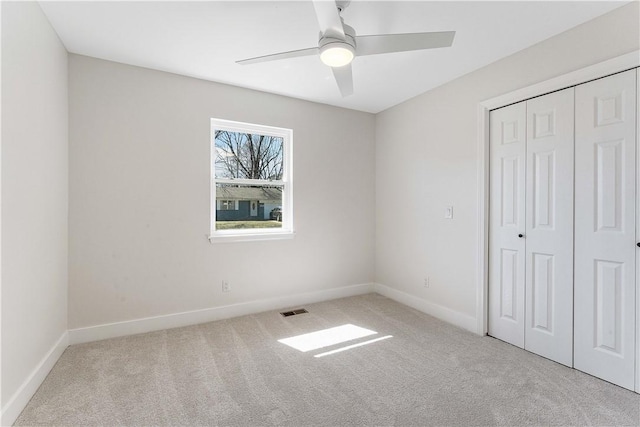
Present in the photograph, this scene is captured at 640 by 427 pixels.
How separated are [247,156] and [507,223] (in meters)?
2.78

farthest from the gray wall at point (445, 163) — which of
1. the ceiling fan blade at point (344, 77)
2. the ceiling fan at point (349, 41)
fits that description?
the ceiling fan blade at point (344, 77)

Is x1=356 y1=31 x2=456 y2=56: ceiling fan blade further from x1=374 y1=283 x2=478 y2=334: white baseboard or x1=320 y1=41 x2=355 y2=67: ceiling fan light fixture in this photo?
x1=374 y1=283 x2=478 y2=334: white baseboard

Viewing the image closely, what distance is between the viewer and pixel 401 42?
1779 mm

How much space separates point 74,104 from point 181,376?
246cm

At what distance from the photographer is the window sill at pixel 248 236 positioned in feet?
10.6

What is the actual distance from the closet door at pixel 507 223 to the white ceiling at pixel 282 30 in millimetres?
654

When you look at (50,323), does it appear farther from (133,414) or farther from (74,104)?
(74,104)

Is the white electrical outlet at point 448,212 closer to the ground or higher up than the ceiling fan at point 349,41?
closer to the ground

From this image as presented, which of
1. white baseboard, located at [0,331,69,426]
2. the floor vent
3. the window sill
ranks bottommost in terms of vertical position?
the floor vent

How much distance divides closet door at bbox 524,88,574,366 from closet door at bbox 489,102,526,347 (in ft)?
0.20

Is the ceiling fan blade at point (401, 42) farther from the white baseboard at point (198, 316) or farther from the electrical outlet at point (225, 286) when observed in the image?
the white baseboard at point (198, 316)

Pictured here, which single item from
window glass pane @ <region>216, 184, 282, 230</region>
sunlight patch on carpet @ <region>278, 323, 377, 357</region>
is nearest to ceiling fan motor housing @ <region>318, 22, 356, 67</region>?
window glass pane @ <region>216, 184, 282, 230</region>

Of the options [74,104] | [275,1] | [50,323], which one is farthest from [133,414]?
[275,1]

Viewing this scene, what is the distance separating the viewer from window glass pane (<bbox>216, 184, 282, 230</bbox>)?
11.0ft
